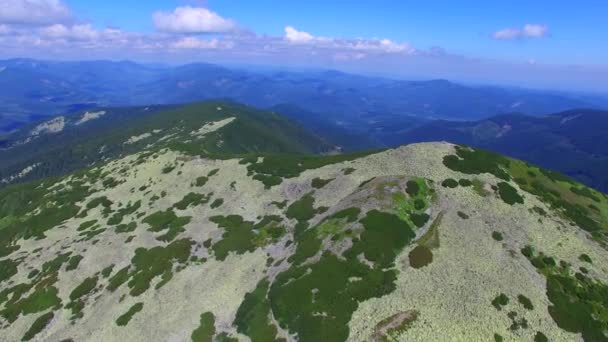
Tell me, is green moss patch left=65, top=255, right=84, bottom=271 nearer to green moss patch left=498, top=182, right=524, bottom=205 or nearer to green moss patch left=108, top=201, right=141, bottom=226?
green moss patch left=108, top=201, right=141, bottom=226

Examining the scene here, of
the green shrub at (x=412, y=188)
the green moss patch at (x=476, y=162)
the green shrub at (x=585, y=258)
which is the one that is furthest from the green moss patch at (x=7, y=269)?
the green shrub at (x=585, y=258)

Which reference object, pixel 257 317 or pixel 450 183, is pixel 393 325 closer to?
pixel 257 317

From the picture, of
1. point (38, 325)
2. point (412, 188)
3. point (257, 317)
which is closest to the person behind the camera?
point (257, 317)

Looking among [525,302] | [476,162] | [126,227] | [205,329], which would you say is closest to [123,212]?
[126,227]

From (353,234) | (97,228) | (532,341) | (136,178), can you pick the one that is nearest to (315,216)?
(353,234)

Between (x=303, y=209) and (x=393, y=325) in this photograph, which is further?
(x=303, y=209)

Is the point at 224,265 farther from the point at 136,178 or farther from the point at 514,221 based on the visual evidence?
the point at 136,178

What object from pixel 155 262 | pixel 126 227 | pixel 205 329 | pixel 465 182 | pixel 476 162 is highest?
pixel 476 162

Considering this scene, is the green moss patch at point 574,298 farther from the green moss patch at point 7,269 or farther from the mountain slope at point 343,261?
the green moss patch at point 7,269
